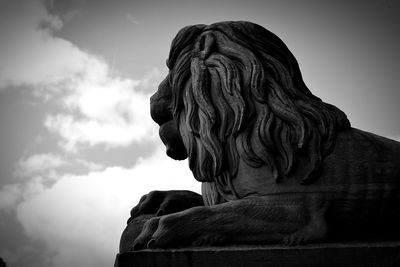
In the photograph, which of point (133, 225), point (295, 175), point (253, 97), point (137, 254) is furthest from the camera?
point (133, 225)

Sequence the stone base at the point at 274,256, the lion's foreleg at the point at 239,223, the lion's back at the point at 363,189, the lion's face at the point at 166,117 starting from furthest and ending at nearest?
the lion's face at the point at 166,117 < the lion's back at the point at 363,189 < the lion's foreleg at the point at 239,223 < the stone base at the point at 274,256

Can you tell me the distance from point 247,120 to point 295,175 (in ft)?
1.68

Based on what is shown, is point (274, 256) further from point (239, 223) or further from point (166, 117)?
point (166, 117)

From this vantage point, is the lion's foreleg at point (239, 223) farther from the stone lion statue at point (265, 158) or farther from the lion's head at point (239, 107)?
the lion's head at point (239, 107)

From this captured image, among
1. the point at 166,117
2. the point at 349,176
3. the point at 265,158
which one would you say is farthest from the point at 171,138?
the point at 349,176

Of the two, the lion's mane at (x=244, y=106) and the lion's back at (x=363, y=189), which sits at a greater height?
the lion's mane at (x=244, y=106)

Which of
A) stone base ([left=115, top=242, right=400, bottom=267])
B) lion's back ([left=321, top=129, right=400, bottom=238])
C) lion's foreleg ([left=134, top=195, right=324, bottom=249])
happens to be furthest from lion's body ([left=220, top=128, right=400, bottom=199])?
stone base ([left=115, top=242, right=400, bottom=267])

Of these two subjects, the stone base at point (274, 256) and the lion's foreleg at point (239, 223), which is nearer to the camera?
the stone base at point (274, 256)

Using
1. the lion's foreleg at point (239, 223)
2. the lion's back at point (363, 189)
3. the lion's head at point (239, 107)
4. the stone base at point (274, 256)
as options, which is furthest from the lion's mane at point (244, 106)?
the stone base at point (274, 256)

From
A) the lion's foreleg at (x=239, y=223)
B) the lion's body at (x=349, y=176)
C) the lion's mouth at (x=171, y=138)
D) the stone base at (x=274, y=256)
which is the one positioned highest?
the lion's mouth at (x=171, y=138)

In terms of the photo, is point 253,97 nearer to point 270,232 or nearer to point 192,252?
point 270,232

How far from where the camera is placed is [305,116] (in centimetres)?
353

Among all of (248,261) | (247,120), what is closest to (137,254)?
(248,261)

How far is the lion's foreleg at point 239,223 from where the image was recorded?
317 centimetres
